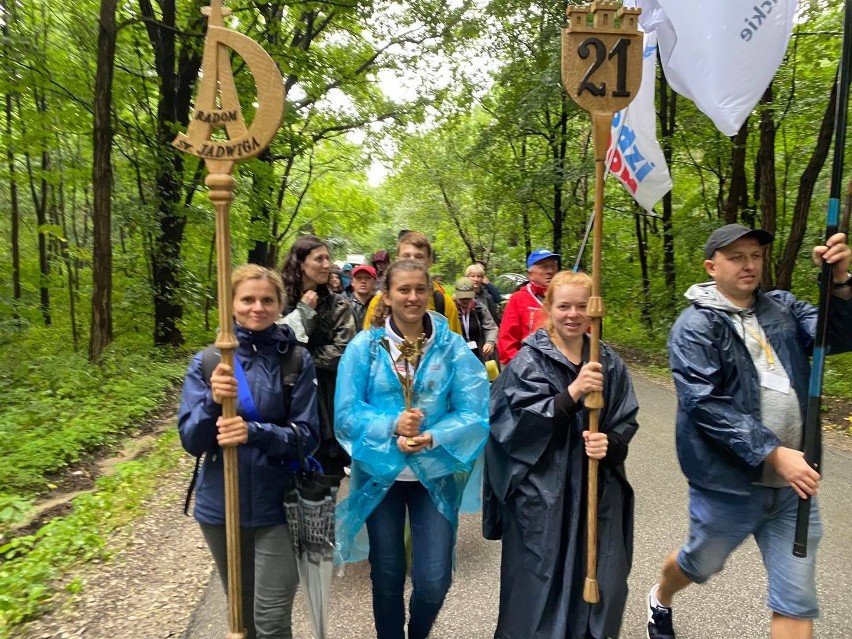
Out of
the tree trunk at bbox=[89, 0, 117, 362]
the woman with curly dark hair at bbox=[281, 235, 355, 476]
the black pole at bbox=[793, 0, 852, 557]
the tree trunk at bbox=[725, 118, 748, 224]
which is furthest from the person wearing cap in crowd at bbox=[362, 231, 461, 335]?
the tree trunk at bbox=[725, 118, 748, 224]

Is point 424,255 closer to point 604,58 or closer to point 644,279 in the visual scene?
point 604,58

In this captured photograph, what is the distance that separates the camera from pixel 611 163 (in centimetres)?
643

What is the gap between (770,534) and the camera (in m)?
2.34

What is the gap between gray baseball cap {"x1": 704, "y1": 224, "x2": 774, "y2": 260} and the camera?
7.46 ft

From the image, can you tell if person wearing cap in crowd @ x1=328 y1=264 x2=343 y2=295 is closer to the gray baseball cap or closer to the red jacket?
the red jacket

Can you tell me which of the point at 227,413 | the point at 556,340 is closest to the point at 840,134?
the point at 556,340

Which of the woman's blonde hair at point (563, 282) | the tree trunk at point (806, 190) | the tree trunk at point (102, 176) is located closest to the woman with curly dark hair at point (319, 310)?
the woman's blonde hair at point (563, 282)

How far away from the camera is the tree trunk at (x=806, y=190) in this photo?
7523 millimetres

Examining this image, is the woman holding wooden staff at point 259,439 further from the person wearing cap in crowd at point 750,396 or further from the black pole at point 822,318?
the black pole at point 822,318

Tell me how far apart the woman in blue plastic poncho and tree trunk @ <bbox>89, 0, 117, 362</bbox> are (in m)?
6.93

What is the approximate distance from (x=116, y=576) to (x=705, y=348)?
3.64 metres

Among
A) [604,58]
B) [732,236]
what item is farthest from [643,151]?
[732,236]

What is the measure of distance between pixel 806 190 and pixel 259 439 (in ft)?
28.7

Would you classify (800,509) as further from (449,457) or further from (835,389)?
(835,389)
